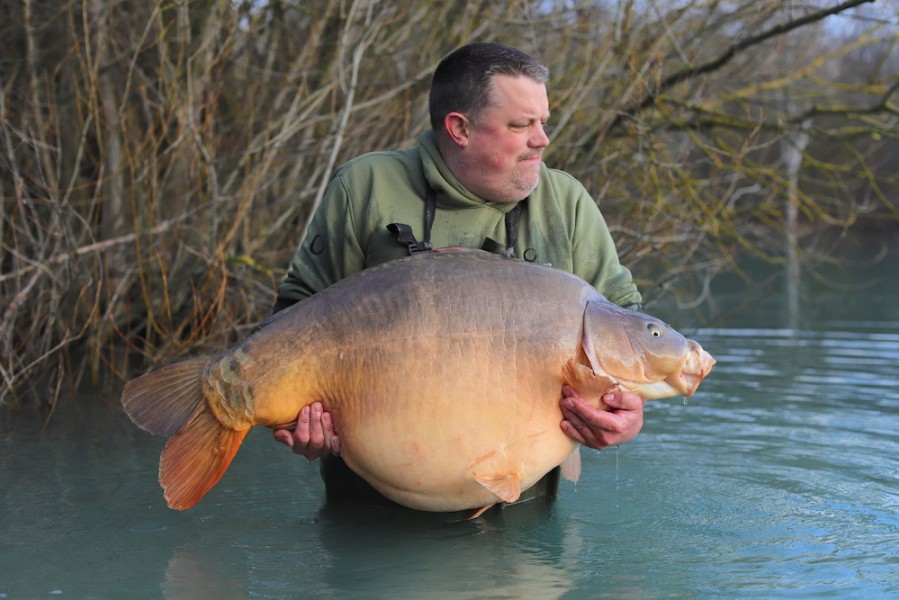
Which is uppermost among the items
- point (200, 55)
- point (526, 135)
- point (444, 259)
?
point (200, 55)

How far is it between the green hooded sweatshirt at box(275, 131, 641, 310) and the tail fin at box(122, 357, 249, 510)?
2.72 feet

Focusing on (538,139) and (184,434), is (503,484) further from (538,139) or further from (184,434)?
(538,139)

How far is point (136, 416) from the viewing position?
130 inches

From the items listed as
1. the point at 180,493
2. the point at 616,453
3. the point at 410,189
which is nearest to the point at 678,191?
the point at 616,453

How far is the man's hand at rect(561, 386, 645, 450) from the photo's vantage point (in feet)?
10.8

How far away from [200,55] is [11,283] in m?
1.82

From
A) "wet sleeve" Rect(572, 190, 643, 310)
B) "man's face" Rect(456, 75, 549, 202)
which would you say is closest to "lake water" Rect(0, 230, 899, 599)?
"wet sleeve" Rect(572, 190, 643, 310)

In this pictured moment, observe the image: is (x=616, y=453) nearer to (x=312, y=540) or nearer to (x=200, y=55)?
(x=312, y=540)

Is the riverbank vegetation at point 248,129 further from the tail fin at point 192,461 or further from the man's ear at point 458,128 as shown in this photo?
the tail fin at point 192,461

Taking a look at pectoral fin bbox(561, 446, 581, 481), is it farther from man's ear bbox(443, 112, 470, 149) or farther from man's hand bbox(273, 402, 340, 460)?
man's ear bbox(443, 112, 470, 149)

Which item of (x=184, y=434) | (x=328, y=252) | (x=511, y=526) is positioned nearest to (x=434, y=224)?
(x=328, y=252)

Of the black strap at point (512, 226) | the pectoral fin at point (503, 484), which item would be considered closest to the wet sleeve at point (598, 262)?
the black strap at point (512, 226)

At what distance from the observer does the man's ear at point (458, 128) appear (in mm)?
3871

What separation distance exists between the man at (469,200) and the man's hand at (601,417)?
2.20 feet
